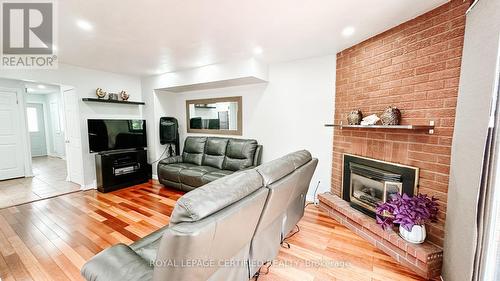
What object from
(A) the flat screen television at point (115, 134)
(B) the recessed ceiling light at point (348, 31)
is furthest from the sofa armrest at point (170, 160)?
(B) the recessed ceiling light at point (348, 31)

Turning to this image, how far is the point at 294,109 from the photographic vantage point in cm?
356

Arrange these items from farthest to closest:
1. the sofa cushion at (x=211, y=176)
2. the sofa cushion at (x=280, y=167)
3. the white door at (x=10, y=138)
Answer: the white door at (x=10, y=138) → the sofa cushion at (x=211, y=176) → the sofa cushion at (x=280, y=167)

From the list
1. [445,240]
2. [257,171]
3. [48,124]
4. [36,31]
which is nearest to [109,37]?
[36,31]

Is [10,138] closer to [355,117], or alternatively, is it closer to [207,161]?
[207,161]

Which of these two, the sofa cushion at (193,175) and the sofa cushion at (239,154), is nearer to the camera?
the sofa cushion at (193,175)

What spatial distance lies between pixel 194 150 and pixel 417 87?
3801 mm

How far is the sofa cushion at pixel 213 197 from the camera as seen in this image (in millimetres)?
946

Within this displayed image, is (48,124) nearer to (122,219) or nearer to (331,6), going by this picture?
(122,219)

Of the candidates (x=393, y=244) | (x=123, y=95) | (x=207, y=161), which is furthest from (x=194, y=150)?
(x=393, y=244)

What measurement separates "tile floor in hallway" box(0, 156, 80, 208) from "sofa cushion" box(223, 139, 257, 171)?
308 centimetres

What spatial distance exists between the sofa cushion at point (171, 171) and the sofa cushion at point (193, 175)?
0.12 m

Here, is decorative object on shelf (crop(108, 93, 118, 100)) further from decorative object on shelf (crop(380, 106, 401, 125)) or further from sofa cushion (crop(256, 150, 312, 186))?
decorative object on shelf (crop(380, 106, 401, 125))

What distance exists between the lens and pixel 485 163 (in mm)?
1272

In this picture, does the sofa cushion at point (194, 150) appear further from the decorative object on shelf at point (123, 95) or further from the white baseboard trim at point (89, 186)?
the white baseboard trim at point (89, 186)
